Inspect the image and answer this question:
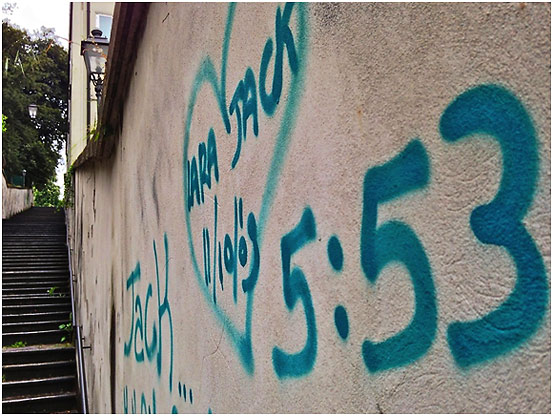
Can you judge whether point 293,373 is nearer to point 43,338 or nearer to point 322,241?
point 322,241

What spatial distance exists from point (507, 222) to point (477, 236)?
5 centimetres

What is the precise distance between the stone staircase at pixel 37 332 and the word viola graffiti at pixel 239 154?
673 cm

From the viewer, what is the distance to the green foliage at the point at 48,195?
119 ft

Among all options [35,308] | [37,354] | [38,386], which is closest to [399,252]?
[38,386]

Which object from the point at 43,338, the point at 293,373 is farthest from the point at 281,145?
the point at 43,338

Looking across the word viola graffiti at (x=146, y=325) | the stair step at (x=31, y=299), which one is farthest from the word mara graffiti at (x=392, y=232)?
the stair step at (x=31, y=299)

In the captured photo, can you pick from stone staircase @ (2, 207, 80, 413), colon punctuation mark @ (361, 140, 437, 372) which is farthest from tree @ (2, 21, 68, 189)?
colon punctuation mark @ (361, 140, 437, 372)

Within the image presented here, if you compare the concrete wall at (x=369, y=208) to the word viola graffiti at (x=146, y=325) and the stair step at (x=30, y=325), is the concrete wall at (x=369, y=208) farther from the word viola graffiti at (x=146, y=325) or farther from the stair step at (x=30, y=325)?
the stair step at (x=30, y=325)

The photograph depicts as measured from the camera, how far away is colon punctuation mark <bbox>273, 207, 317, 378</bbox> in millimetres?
1198

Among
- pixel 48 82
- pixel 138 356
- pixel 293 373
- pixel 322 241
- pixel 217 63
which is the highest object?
pixel 48 82

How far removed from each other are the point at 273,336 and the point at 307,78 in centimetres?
65

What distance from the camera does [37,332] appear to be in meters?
9.08

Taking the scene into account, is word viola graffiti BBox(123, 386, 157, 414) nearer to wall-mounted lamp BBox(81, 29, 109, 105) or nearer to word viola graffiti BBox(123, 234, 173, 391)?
word viola graffiti BBox(123, 234, 173, 391)

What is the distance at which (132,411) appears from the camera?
11.4ft
